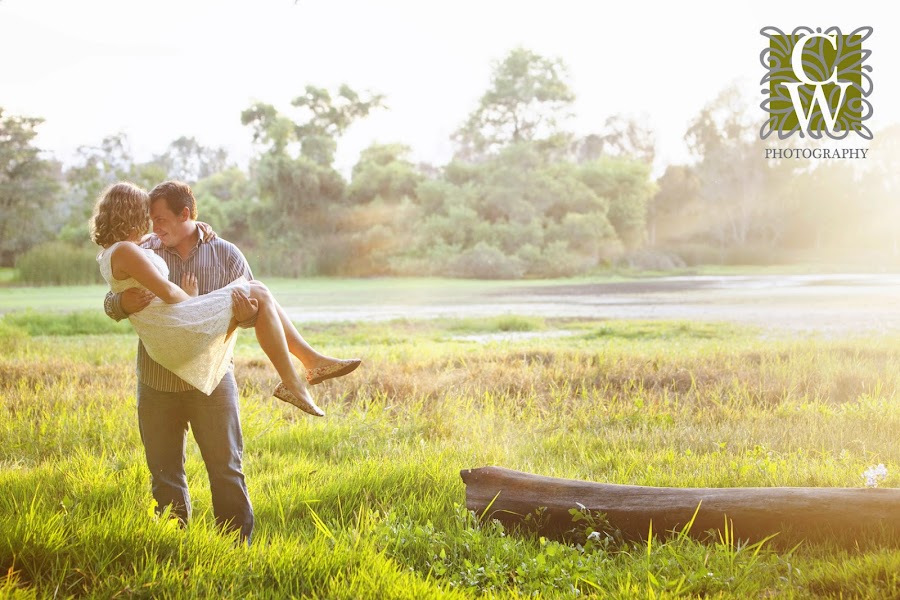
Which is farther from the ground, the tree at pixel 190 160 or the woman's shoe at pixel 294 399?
the tree at pixel 190 160

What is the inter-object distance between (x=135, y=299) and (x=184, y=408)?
1.49ft

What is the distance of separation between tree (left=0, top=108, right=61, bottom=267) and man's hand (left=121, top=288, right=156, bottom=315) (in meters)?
18.7

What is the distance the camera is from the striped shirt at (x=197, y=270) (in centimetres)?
283

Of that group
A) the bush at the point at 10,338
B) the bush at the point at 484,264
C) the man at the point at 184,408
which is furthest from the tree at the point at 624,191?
the man at the point at 184,408

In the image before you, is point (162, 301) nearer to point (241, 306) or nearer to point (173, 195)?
point (241, 306)

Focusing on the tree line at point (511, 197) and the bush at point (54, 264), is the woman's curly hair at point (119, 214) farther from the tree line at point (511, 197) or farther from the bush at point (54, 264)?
the tree line at point (511, 197)

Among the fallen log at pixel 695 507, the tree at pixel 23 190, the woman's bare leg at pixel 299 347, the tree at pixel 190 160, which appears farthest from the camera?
the tree at pixel 190 160

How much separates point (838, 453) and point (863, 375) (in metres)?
2.15

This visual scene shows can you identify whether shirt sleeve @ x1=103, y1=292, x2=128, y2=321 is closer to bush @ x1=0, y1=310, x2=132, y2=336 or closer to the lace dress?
the lace dress

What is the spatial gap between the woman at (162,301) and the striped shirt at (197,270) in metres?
0.07

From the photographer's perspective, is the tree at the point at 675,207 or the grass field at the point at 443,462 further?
the tree at the point at 675,207

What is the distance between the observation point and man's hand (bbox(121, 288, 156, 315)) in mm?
2727

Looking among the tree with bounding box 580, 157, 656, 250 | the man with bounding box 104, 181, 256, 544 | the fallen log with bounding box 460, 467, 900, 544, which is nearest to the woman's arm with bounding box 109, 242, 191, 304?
the man with bounding box 104, 181, 256, 544

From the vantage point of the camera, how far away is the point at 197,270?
296 centimetres
